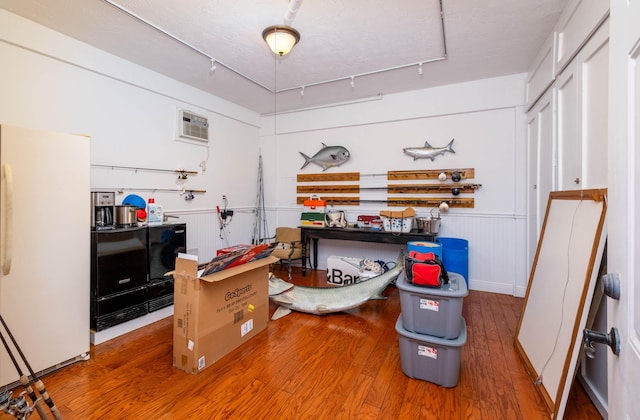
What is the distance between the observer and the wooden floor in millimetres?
1676

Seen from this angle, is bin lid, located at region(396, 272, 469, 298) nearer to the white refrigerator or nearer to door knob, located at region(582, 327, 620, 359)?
door knob, located at region(582, 327, 620, 359)

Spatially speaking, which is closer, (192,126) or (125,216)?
(125,216)

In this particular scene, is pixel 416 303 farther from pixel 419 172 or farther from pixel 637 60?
pixel 419 172

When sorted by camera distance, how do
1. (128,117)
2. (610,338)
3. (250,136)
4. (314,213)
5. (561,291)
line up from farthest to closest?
(250,136) → (314,213) → (128,117) → (561,291) → (610,338)

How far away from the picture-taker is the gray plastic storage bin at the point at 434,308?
72.2 inches

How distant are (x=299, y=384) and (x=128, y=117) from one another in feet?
10.8

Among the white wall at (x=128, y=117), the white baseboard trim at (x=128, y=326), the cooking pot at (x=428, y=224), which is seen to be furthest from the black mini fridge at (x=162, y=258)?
the cooking pot at (x=428, y=224)

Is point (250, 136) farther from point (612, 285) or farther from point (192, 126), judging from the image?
point (612, 285)

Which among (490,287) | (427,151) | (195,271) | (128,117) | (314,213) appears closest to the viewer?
(195,271)

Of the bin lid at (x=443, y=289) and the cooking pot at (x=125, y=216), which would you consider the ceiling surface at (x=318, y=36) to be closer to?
the cooking pot at (x=125, y=216)

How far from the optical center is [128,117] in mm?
3248

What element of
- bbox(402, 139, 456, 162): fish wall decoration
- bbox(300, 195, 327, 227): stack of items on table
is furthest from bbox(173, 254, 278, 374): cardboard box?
bbox(402, 139, 456, 162): fish wall decoration

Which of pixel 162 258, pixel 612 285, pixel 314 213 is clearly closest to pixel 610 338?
pixel 612 285

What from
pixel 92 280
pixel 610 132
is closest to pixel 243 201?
pixel 92 280
